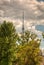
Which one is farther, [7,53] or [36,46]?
[36,46]

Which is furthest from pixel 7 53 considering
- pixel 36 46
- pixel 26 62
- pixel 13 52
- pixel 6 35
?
pixel 36 46

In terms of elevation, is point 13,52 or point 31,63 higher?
point 13,52

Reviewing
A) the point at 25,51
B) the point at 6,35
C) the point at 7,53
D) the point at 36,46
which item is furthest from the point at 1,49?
the point at 36,46

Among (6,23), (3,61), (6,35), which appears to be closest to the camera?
(3,61)

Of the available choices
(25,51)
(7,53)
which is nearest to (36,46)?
(25,51)

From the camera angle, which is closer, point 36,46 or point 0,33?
point 0,33

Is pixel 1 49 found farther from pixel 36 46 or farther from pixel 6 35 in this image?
pixel 36 46

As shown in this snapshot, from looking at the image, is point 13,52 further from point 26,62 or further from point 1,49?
point 26,62

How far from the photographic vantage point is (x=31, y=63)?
61281 millimetres

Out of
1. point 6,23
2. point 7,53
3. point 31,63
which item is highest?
point 6,23

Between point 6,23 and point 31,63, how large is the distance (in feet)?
36.9

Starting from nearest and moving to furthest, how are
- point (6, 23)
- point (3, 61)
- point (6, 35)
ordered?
point (3, 61) < point (6, 35) < point (6, 23)

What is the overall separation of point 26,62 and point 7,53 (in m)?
10.5

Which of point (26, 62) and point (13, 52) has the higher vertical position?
point (13, 52)
